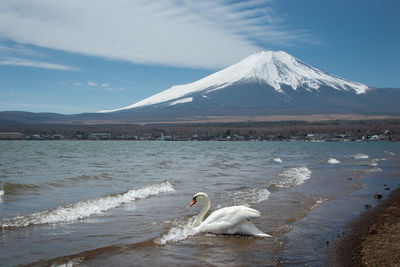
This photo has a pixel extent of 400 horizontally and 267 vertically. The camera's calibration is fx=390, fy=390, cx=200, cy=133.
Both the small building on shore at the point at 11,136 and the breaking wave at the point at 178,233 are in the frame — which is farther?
the small building on shore at the point at 11,136

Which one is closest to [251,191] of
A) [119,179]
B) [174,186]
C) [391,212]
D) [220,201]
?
[220,201]

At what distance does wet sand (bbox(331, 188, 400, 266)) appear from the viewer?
7.11 metres

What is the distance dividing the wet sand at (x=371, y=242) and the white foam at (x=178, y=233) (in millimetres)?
3488

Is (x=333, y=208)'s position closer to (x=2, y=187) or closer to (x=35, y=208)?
(x=35, y=208)

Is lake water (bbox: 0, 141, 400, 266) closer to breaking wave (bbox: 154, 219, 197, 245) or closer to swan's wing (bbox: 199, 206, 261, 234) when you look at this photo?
breaking wave (bbox: 154, 219, 197, 245)

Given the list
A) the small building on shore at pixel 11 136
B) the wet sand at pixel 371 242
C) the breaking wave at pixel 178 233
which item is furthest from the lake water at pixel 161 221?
the small building on shore at pixel 11 136

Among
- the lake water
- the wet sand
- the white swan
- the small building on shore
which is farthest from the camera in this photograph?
the small building on shore

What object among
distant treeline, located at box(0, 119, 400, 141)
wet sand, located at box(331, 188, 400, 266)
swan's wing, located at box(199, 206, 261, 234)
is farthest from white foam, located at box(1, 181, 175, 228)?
distant treeline, located at box(0, 119, 400, 141)

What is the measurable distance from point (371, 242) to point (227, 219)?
3263 mm

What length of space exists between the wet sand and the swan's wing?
215 cm

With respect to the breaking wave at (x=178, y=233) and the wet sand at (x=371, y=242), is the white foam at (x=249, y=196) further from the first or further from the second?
the wet sand at (x=371, y=242)

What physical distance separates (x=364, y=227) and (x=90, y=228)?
22.7 ft

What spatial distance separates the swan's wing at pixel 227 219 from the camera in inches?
373

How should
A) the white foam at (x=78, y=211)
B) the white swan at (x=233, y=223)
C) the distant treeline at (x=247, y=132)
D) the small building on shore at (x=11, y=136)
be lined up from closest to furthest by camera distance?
the white swan at (x=233, y=223) < the white foam at (x=78, y=211) < the small building on shore at (x=11, y=136) < the distant treeline at (x=247, y=132)
